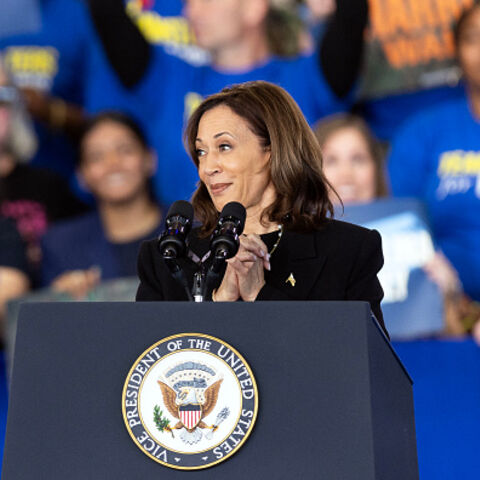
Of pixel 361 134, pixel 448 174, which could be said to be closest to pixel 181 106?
pixel 361 134

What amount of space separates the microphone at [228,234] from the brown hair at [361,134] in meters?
2.20

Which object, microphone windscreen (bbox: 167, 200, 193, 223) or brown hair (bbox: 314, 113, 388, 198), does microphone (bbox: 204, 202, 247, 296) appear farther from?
brown hair (bbox: 314, 113, 388, 198)

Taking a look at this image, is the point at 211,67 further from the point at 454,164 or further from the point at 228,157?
the point at 228,157

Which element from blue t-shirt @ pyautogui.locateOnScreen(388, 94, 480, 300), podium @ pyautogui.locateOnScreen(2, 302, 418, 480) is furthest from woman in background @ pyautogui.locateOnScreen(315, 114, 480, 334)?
podium @ pyautogui.locateOnScreen(2, 302, 418, 480)

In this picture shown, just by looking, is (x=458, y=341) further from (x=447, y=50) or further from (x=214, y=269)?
(x=447, y=50)

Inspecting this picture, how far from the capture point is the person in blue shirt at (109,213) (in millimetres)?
3609

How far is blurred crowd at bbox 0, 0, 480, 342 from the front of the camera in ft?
11.9

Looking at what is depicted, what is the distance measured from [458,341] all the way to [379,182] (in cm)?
107

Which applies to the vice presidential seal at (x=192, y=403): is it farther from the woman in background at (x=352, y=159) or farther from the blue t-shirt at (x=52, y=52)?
the blue t-shirt at (x=52, y=52)

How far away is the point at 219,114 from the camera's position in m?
1.75

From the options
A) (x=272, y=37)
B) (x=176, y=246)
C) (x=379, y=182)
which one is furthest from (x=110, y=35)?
(x=176, y=246)

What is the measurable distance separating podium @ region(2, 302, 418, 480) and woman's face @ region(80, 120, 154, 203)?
2.51 metres

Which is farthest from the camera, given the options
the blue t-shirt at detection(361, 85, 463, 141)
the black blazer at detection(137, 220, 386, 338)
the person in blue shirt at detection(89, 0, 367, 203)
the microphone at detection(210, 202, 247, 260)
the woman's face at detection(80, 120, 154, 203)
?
the blue t-shirt at detection(361, 85, 463, 141)

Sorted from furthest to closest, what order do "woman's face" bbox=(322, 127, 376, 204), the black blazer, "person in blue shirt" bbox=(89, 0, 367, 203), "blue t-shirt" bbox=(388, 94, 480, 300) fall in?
1. "person in blue shirt" bbox=(89, 0, 367, 203)
2. "blue t-shirt" bbox=(388, 94, 480, 300)
3. "woman's face" bbox=(322, 127, 376, 204)
4. the black blazer
